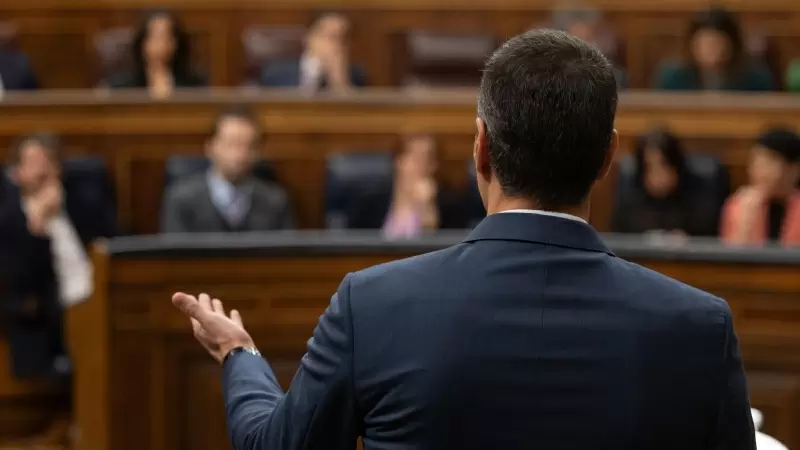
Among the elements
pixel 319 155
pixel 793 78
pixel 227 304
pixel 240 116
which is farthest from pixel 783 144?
pixel 227 304

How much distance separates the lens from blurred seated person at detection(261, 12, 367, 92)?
3236 mm

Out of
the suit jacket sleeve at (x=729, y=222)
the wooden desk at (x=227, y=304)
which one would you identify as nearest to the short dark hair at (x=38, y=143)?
the wooden desk at (x=227, y=304)

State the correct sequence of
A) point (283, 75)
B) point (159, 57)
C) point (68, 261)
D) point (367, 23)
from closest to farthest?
point (68, 261) → point (159, 57) → point (283, 75) → point (367, 23)

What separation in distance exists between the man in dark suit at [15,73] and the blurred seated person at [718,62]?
1.75 meters

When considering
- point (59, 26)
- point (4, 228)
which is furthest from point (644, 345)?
point (59, 26)

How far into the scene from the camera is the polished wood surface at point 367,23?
142 inches

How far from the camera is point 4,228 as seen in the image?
8.05 ft

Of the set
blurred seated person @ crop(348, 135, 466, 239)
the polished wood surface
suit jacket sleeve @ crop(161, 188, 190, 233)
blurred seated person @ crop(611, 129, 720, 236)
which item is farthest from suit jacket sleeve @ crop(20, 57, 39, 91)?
blurred seated person @ crop(611, 129, 720, 236)

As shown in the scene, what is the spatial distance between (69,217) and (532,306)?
2103 millimetres

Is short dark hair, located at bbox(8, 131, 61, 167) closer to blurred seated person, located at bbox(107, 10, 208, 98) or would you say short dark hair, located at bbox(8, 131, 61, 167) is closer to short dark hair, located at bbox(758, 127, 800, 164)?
blurred seated person, located at bbox(107, 10, 208, 98)

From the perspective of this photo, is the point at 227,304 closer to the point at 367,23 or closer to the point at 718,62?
the point at 718,62

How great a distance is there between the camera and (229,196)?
8.56 feet

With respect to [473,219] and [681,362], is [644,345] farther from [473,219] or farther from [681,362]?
[473,219]

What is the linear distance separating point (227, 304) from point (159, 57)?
1632 millimetres
